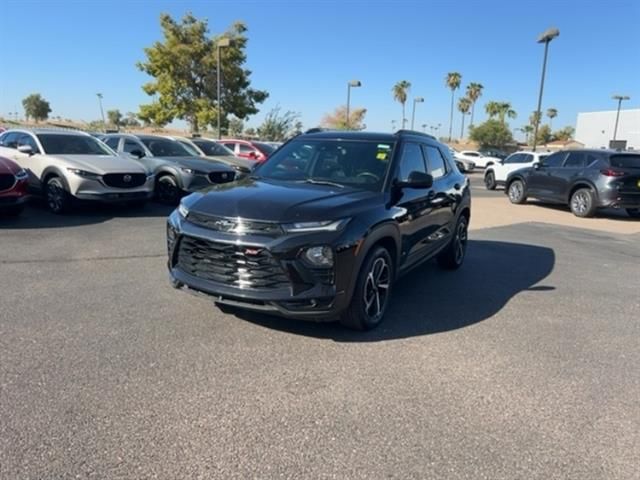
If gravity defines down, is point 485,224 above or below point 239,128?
below

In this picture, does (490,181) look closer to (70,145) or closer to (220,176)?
(220,176)

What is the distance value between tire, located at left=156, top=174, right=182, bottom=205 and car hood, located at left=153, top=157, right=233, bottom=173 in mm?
421

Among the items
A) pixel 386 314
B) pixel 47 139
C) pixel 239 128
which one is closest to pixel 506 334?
pixel 386 314

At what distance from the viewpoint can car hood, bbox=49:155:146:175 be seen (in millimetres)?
8938

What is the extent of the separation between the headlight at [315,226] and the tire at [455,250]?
3.10 meters

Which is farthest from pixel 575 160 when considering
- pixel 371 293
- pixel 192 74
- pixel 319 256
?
pixel 192 74

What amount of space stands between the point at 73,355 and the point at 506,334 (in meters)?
3.61

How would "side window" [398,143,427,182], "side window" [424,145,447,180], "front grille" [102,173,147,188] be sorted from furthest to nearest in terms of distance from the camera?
"front grille" [102,173,147,188] → "side window" [424,145,447,180] → "side window" [398,143,427,182]

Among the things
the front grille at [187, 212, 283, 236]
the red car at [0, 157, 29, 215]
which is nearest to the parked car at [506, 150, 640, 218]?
the front grille at [187, 212, 283, 236]

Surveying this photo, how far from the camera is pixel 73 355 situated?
3.60 metres

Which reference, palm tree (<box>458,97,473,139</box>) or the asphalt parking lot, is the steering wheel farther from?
palm tree (<box>458,97,473,139</box>)

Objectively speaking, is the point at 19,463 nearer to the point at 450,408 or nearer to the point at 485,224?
the point at 450,408

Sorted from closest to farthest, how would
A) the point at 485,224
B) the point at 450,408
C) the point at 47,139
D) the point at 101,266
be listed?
1. the point at 450,408
2. the point at 101,266
3. the point at 47,139
4. the point at 485,224

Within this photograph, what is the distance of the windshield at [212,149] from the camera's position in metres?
14.0
